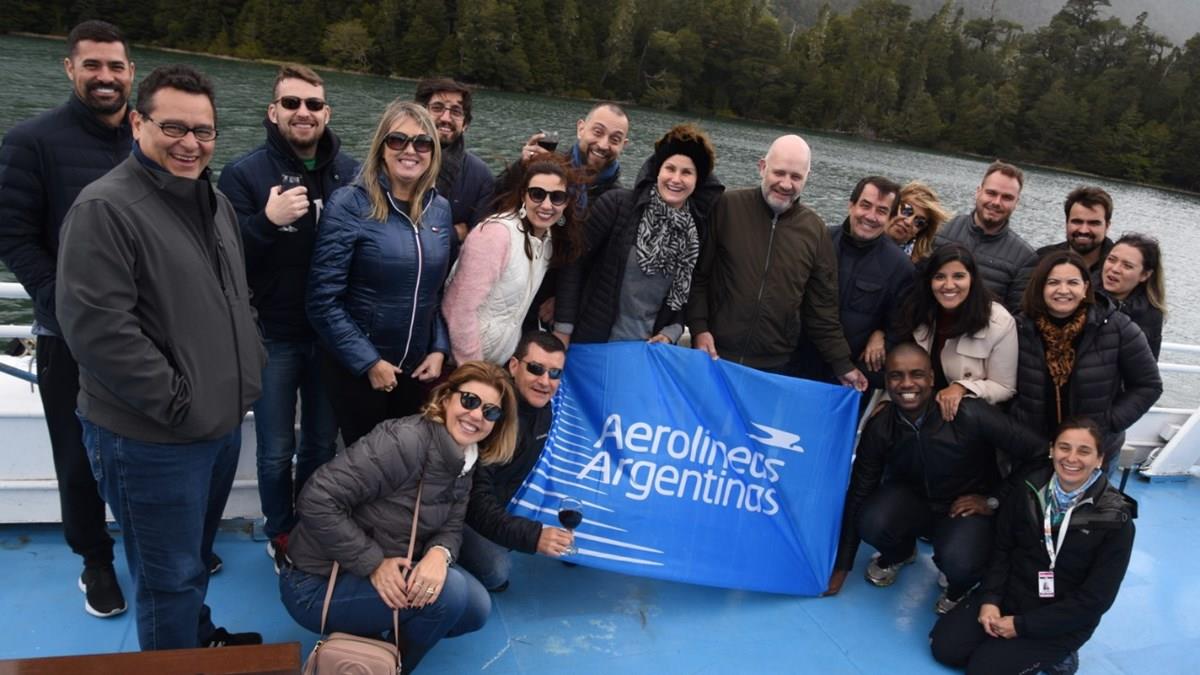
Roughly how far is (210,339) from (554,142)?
5.85ft

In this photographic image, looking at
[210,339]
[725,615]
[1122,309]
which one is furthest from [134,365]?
[1122,309]

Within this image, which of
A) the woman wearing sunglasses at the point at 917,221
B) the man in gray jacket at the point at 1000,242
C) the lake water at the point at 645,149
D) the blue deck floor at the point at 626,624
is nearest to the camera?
the blue deck floor at the point at 626,624

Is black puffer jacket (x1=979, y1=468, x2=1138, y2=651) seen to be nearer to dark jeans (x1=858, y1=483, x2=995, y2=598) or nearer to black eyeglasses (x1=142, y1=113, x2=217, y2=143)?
dark jeans (x1=858, y1=483, x2=995, y2=598)

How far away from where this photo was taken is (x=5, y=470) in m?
2.96

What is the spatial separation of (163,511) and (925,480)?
9.26 ft

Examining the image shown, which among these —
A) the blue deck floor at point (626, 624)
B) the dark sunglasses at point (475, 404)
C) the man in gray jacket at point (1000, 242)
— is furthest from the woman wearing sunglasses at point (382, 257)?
the man in gray jacket at point (1000, 242)

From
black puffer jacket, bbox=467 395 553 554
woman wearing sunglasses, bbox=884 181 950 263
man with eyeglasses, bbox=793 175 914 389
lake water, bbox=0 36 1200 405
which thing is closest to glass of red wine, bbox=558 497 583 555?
black puffer jacket, bbox=467 395 553 554

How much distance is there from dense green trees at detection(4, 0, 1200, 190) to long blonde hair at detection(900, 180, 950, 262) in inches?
2012

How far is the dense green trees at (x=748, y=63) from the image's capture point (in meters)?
52.2

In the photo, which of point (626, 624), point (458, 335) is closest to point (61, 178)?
point (458, 335)

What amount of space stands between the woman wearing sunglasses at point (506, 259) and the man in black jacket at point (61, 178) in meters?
1.11

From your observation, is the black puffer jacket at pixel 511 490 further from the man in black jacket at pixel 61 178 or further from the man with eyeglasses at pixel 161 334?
the man in black jacket at pixel 61 178

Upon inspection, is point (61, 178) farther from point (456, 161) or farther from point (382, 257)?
point (456, 161)

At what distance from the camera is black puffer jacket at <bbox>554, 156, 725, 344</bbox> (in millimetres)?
3193
